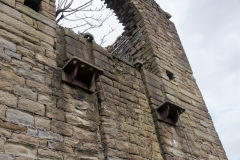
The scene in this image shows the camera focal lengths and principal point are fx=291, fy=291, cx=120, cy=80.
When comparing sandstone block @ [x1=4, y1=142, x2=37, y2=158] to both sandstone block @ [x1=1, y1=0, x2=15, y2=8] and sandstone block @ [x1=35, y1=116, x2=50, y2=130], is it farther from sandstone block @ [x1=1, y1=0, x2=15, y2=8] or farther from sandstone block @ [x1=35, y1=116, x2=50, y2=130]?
sandstone block @ [x1=1, y1=0, x2=15, y2=8]

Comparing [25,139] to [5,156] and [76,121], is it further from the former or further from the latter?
[76,121]

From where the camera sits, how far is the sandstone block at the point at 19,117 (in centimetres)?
245

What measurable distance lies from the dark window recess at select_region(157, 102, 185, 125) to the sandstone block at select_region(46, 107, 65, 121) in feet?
5.90

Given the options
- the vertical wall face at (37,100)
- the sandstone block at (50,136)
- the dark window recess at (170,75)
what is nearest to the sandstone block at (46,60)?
the vertical wall face at (37,100)

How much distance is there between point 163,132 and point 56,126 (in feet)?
6.17

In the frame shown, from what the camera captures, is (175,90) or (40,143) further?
(175,90)

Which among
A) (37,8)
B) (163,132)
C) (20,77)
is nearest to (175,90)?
(163,132)

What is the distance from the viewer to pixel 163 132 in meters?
4.14

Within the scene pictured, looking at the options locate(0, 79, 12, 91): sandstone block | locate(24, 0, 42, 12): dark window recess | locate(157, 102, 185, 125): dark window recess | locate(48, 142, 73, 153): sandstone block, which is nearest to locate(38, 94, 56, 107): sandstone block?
locate(0, 79, 12, 91): sandstone block

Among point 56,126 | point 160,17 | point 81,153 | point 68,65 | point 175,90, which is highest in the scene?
point 160,17

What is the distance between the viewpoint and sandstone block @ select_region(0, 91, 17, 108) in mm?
2496

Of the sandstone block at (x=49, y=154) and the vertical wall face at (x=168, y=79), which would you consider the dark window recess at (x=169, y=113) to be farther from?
the sandstone block at (x=49, y=154)

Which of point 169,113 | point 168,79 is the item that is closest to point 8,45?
point 169,113

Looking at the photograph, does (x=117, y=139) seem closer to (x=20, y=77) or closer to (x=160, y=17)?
(x=20, y=77)
